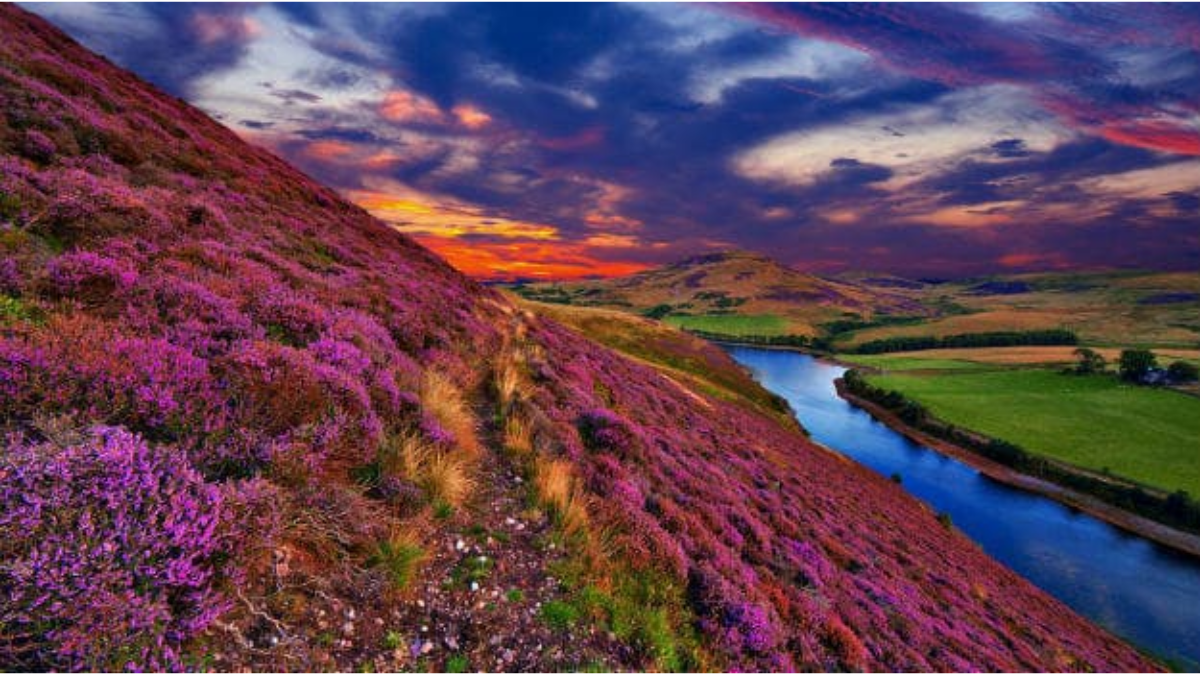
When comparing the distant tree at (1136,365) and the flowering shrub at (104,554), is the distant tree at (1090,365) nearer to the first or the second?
the distant tree at (1136,365)

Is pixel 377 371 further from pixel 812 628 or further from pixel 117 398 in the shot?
pixel 812 628

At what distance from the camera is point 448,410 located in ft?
30.0

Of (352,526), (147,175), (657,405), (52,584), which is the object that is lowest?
(657,405)

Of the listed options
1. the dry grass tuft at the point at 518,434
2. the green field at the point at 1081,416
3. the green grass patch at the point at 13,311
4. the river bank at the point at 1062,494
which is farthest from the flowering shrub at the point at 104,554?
the green field at the point at 1081,416

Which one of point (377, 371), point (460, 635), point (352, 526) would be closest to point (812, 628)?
point (460, 635)

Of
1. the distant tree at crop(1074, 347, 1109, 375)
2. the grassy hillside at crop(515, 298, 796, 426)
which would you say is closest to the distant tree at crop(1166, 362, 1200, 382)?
the distant tree at crop(1074, 347, 1109, 375)

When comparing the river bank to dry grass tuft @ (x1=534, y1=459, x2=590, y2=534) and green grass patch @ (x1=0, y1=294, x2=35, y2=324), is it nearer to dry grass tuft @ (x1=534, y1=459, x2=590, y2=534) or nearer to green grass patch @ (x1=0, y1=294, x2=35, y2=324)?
dry grass tuft @ (x1=534, y1=459, x2=590, y2=534)

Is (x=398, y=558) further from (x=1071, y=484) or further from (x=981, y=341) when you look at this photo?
(x=981, y=341)

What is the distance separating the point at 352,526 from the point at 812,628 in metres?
8.95

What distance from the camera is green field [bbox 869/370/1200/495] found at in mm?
71812

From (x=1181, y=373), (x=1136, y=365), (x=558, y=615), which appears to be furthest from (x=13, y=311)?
(x=1181, y=373)

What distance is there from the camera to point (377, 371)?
859cm

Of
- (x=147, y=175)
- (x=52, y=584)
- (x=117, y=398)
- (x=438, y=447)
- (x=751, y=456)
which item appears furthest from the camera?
(x=751, y=456)

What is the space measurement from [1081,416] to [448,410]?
12763 centimetres
